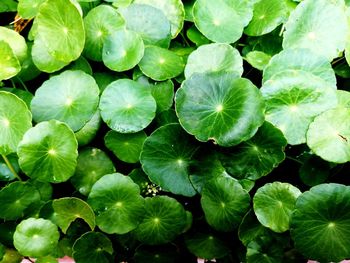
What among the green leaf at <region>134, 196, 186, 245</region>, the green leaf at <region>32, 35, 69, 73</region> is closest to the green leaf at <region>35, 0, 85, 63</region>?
the green leaf at <region>32, 35, 69, 73</region>

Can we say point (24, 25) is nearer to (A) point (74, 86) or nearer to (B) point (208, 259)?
(A) point (74, 86)

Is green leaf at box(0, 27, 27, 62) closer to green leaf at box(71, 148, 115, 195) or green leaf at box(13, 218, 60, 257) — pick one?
green leaf at box(71, 148, 115, 195)

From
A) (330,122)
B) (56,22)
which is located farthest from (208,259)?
(56,22)

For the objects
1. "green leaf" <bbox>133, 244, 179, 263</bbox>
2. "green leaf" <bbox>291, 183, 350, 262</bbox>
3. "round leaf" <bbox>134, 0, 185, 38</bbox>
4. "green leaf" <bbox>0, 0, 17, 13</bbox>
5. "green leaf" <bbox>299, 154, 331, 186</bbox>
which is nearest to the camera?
"green leaf" <bbox>291, 183, 350, 262</bbox>

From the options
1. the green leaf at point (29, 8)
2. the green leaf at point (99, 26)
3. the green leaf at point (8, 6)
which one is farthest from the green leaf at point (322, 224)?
the green leaf at point (8, 6)

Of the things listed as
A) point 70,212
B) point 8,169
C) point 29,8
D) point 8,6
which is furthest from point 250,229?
point 8,6

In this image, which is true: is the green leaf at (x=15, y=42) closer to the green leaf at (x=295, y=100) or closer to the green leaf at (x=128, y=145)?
the green leaf at (x=128, y=145)
